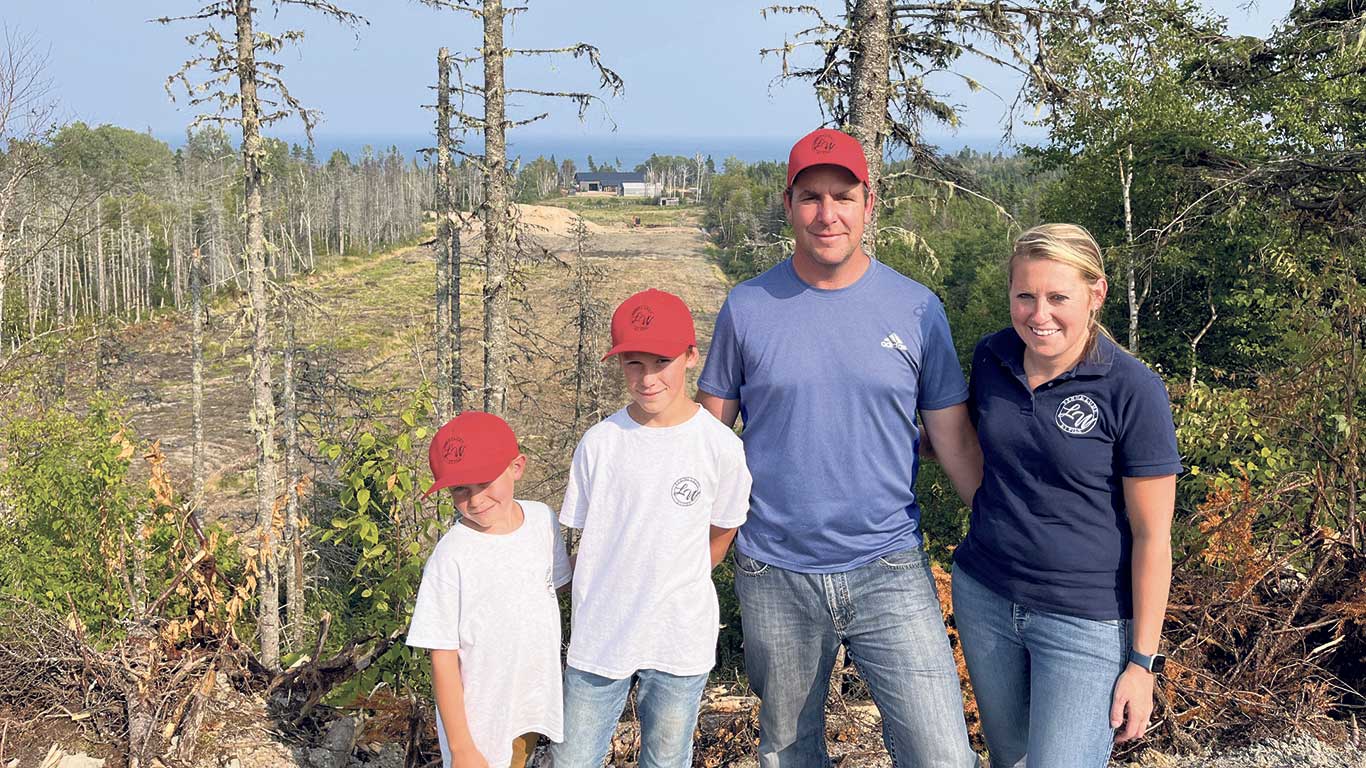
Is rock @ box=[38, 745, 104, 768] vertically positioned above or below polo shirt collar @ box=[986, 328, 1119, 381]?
below

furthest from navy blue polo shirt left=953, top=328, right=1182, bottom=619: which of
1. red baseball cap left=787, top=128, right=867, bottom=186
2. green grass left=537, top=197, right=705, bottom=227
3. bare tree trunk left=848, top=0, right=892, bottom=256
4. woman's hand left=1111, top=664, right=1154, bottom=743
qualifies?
green grass left=537, top=197, right=705, bottom=227

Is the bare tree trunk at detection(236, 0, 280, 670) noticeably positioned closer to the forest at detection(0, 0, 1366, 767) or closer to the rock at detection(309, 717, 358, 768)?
the forest at detection(0, 0, 1366, 767)

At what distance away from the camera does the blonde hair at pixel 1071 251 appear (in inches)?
96.2

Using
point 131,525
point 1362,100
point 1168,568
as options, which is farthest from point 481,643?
point 1362,100

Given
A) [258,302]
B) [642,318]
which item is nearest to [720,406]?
[642,318]

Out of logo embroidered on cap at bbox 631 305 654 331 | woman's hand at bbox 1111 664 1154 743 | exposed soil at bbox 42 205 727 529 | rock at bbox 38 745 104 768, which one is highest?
logo embroidered on cap at bbox 631 305 654 331

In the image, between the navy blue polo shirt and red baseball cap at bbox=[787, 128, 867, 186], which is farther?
red baseball cap at bbox=[787, 128, 867, 186]

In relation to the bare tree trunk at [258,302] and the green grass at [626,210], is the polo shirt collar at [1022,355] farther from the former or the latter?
the green grass at [626,210]

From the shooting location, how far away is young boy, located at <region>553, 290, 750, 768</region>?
2631 mm

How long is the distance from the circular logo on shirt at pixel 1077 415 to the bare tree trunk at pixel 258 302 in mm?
14122

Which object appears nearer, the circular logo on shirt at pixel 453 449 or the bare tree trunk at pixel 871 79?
the circular logo on shirt at pixel 453 449

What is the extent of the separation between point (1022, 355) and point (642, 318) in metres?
1.08

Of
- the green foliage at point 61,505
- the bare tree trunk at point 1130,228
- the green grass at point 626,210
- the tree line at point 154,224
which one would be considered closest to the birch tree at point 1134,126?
the bare tree trunk at point 1130,228

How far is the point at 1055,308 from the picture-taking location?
8.08 feet
